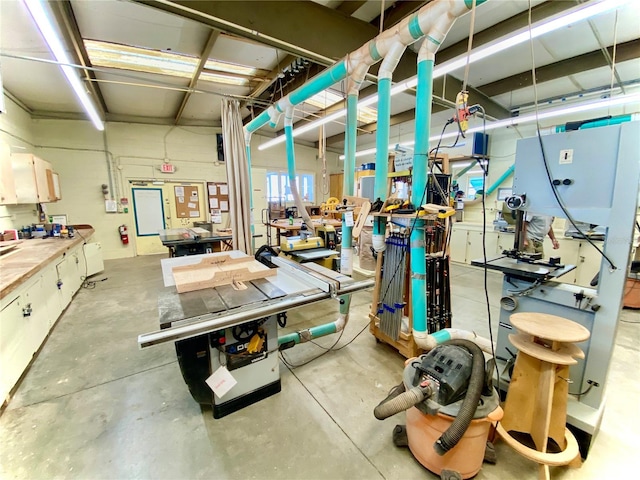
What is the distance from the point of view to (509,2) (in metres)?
2.85

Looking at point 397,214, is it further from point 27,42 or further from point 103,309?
point 27,42

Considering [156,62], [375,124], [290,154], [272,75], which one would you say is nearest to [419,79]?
[290,154]

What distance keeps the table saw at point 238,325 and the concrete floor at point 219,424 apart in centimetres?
19

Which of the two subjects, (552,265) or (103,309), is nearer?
(552,265)

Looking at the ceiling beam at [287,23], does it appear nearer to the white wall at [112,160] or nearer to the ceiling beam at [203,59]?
the ceiling beam at [203,59]

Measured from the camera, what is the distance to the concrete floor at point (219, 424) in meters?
1.52

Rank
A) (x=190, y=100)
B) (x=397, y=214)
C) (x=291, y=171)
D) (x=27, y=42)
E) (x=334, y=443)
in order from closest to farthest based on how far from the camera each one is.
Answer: (x=334, y=443) < (x=397, y=214) < (x=27, y=42) < (x=291, y=171) < (x=190, y=100)

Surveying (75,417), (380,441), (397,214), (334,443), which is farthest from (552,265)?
(75,417)

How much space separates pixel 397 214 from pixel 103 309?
4.14 meters

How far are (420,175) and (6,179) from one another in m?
4.87

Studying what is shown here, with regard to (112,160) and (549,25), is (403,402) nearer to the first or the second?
(549,25)

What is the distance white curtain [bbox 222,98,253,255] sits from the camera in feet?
10.2

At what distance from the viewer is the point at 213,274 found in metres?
1.90

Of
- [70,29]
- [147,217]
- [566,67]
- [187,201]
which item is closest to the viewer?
[70,29]
